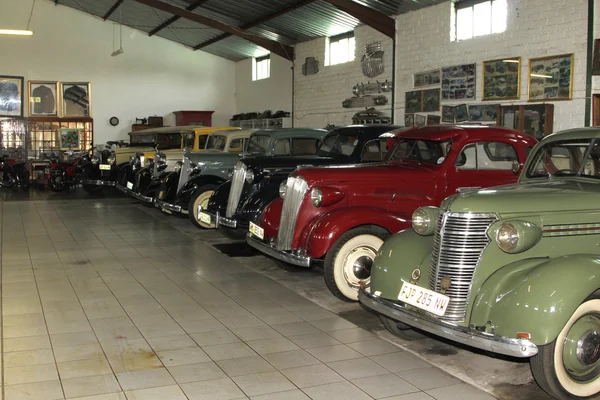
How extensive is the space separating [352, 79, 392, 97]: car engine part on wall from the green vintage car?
375 inches

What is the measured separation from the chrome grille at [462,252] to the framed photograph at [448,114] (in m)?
8.18

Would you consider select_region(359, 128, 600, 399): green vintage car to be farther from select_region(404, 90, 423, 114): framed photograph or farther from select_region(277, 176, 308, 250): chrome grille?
select_region(404, 90, 423, 114): framed photograph

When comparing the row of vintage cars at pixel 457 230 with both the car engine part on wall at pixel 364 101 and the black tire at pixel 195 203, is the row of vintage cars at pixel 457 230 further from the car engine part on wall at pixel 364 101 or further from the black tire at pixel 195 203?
the car engine part on wall at pixel 364 101

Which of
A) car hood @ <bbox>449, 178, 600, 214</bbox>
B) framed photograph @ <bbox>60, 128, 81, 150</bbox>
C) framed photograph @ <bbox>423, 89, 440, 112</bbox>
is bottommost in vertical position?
car hood @ <bbox>449, 178, 600, 214</bbox>

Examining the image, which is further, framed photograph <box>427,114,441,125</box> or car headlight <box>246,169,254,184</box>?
framed photograph <box>427,114,441,125</box>

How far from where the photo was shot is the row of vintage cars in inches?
141

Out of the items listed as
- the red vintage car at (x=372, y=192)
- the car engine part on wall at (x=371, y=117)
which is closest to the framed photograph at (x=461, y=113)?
the car engine part on wall at (x=371, y=117)

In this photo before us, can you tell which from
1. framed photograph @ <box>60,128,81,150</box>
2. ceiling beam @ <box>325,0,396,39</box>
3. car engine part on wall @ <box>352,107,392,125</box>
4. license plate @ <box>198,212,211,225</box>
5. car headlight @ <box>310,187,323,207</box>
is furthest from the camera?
framed photograph @ <box>60,128,81,150</box>

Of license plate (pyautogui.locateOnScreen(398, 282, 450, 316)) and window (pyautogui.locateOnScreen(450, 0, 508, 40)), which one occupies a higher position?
window (pyautogui.locateOnScreen(450, 0, 508, 40))

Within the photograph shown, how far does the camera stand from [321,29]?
16438 mm

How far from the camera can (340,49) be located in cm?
1636

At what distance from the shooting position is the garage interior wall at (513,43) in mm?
9234

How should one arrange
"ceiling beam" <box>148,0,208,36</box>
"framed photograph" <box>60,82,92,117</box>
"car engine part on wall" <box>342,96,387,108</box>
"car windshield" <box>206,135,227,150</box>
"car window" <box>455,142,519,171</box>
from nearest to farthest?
"car window" <box>455,142,519,171</box>, "car windshield" <box>206,135,227,150</box>, "car engine part on wall" <box>342,96,387,108</box>, "ceiling beam" <box>148,0,208,36</box>, "framed photograph" <box>60,82,92,117</box>

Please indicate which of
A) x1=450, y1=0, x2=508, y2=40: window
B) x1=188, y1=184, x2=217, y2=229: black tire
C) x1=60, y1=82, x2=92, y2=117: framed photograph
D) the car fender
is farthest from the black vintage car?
x1=60, y1=82, x2=92, y2=117: framed photograph
